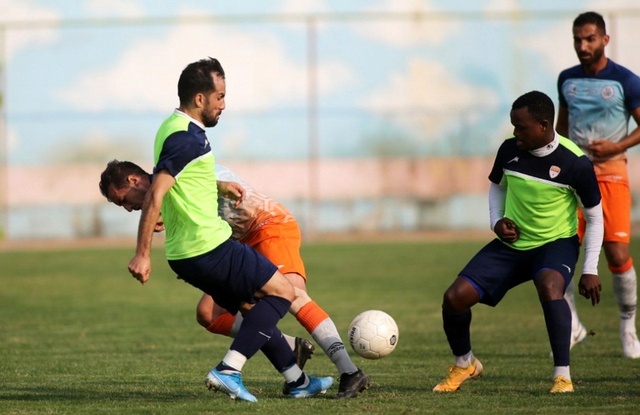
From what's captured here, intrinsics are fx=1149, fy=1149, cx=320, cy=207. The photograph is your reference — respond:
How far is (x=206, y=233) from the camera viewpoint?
6.24 m

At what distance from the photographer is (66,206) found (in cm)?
2625

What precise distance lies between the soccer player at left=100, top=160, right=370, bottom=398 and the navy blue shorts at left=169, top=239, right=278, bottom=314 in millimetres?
434

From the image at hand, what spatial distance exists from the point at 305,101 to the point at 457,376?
19.3 m

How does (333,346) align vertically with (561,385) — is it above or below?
above

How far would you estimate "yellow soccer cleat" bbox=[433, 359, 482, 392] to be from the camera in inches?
277

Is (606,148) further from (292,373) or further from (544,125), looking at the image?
(292,373)

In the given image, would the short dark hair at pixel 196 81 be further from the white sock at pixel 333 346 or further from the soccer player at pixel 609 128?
the soccer player at pixel 609 128

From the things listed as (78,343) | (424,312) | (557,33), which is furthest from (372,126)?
(78,343)

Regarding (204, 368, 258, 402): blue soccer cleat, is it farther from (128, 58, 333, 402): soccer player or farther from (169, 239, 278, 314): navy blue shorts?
(169, 239, 278, 314): navy blue shorts

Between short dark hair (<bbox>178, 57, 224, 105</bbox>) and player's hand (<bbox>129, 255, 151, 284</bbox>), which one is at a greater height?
short dark hair (<bbox>178, 57, 224, 105</bbox>)

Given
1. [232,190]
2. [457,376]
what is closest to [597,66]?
[457,376]

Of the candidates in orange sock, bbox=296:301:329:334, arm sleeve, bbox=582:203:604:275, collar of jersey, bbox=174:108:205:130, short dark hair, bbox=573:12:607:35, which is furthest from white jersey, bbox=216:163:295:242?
short dark hair, bbox=573:12:607:35

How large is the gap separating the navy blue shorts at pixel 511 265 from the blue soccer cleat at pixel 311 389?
1.07m

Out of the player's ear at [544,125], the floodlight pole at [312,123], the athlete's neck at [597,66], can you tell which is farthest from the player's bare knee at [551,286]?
the floodlight pole at [312,123]
